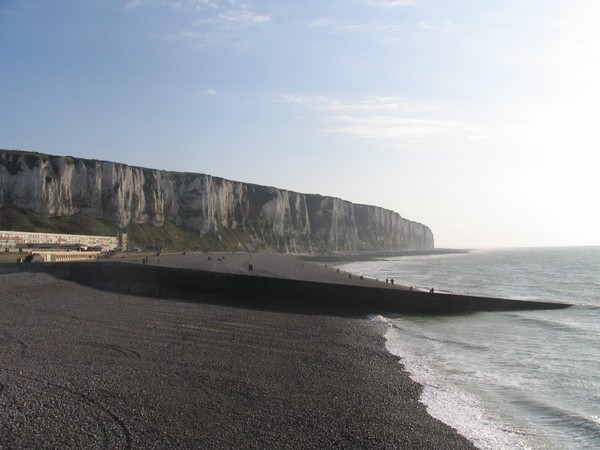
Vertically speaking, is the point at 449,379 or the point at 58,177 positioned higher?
the point at 58,177

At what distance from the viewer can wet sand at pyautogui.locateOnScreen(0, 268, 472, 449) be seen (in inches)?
314

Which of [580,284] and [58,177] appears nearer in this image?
[580,284]

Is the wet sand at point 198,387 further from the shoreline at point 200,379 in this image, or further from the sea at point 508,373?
the sea at point 508,373

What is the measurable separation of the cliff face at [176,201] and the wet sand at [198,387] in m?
80.0

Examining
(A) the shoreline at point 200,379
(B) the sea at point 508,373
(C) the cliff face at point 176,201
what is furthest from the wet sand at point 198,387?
(C) the cliff face at point 176,201

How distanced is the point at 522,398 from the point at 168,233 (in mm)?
103259

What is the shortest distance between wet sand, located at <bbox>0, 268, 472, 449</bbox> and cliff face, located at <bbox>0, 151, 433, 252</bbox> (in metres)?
80.0

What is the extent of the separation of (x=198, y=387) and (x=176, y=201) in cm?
11382

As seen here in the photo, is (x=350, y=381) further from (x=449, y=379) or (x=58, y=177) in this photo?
(x=58, y=177)

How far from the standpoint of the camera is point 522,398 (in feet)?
38.5

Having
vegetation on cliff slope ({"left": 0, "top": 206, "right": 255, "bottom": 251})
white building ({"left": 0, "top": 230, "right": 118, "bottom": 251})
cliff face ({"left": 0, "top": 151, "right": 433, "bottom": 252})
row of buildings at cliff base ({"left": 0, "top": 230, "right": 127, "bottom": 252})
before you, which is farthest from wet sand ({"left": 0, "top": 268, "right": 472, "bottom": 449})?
cliff face ({"left": 0, "top": 151, "right": 433, "bottom": 252})

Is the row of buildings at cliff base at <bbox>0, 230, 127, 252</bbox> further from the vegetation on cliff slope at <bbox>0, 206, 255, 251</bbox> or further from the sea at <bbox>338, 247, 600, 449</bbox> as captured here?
the sea at <bbox>338, 247, 600, 449</bbox>

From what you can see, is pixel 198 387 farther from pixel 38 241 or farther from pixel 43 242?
pixel 38 241

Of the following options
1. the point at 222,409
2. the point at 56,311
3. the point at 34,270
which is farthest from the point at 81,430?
the point at 34,270
